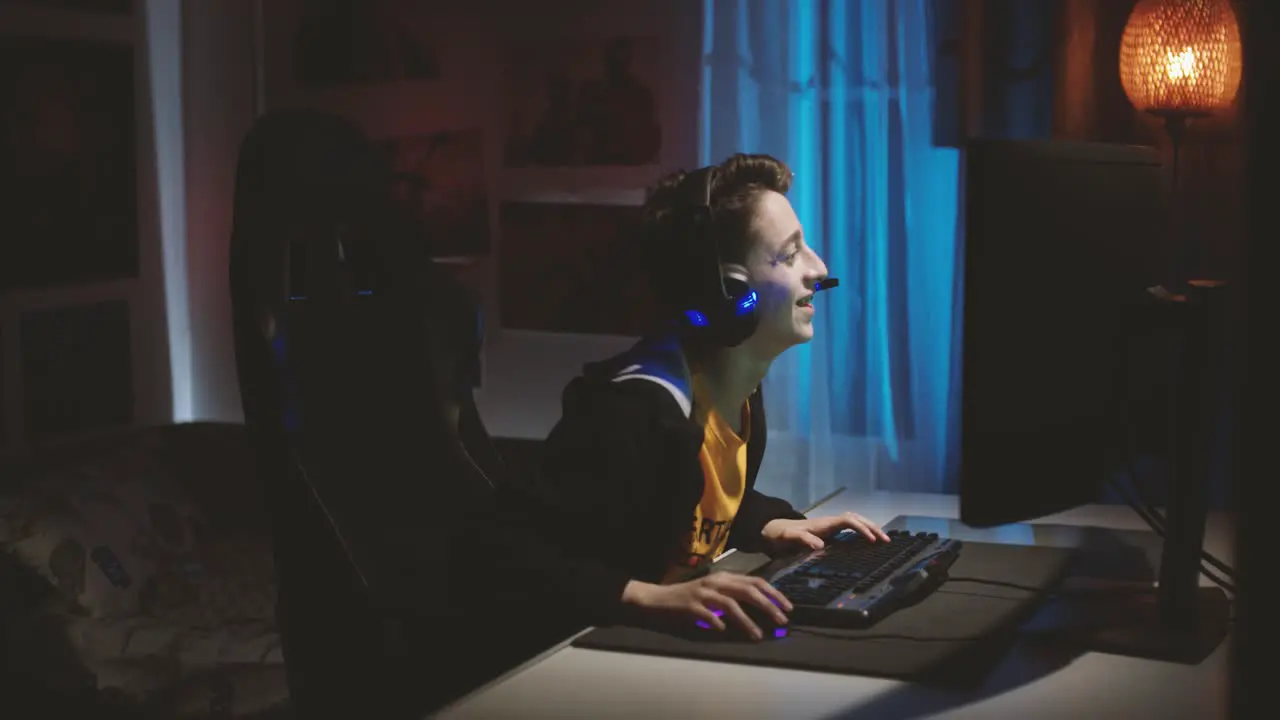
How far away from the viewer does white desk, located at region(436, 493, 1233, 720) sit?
106cm

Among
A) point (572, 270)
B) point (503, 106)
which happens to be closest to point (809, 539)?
point (572, 270)

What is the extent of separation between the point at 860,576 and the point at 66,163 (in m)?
2.11

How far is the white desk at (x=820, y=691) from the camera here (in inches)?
41.6

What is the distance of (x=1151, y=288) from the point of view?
134 cm

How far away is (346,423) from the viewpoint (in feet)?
5.12

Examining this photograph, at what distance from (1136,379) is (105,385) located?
2.30 meters

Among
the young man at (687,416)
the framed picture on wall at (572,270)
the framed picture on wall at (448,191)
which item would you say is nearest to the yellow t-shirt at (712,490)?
the young man at (687,416)

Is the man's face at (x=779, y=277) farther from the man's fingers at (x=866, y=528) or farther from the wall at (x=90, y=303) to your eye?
the wall at (x=90, y=303)

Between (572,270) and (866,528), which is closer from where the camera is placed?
(866,528)

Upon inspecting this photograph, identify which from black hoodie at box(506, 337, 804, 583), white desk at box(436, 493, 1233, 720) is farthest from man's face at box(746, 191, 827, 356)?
white desk at box(436, 493, 1233, 720)

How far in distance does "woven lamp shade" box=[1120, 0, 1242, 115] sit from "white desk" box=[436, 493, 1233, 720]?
3.86ft

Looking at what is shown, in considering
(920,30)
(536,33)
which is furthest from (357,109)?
(920,30)

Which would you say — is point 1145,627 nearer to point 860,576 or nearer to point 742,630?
point 860,576

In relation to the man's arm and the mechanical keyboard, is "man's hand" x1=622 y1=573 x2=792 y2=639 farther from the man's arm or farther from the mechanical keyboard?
the man's arm
